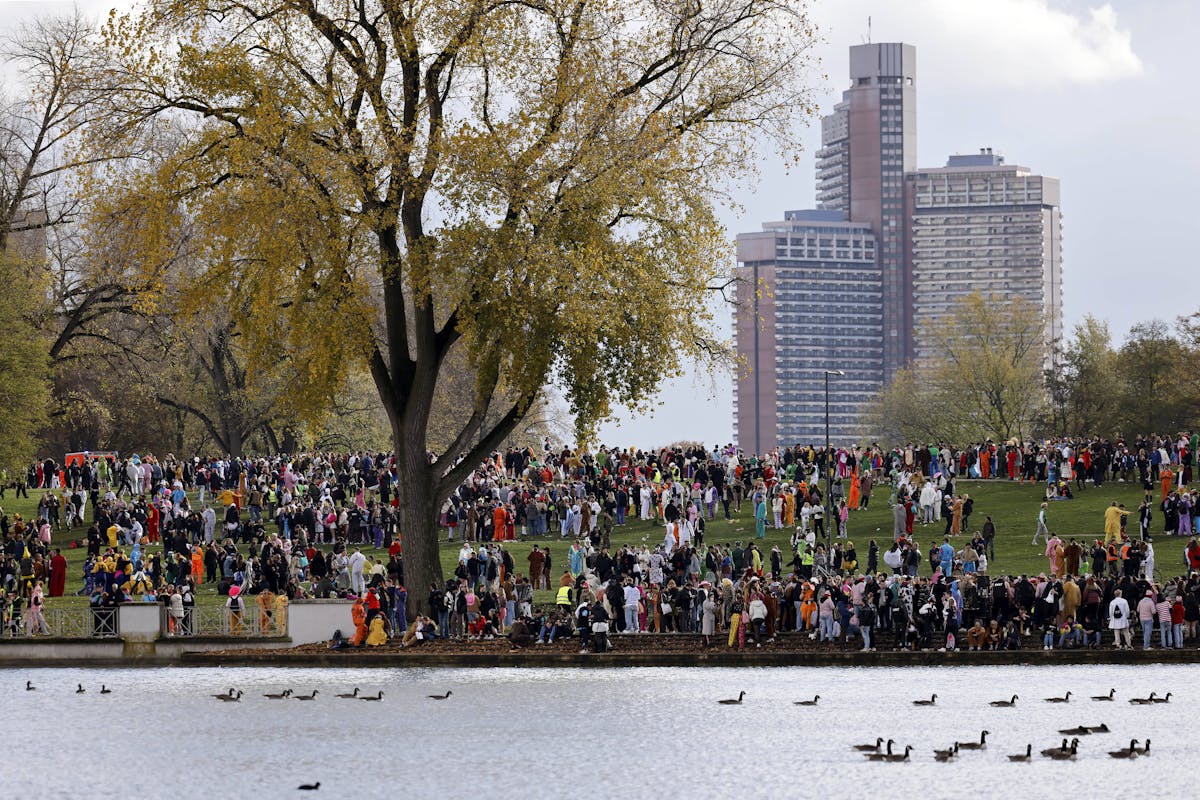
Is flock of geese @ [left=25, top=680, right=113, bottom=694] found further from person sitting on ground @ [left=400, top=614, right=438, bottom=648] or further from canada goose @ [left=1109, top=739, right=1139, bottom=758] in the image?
canada goose @ [left=1109, top=739, right=1139, bottom=758]

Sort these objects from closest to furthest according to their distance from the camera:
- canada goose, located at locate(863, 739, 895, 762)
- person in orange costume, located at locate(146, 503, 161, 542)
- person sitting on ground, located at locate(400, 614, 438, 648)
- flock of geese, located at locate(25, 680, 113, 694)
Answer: canada goose, located at locate(863, 739, 895, 762) < flock of geese, located at locate(25, 680, 113, 694) < person sitting on ground, located at locate(400, 614, 438, 648) < person in orange costume, located at locate(146, 503, 161, 542)

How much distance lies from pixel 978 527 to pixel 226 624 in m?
23.9

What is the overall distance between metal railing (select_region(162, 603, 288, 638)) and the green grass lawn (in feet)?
16.7

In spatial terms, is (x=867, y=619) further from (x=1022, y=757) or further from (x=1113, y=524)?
(x=1022, y=757)

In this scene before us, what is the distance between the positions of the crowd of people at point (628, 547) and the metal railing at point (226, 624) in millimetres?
117

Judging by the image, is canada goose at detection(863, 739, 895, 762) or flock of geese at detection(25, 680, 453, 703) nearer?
canada goose at detection(863, 739, 895, 762)

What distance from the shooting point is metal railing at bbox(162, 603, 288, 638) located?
41531mm

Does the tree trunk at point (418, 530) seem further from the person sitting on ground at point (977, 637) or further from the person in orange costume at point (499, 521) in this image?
the person sitting on ground at point (977, 637)

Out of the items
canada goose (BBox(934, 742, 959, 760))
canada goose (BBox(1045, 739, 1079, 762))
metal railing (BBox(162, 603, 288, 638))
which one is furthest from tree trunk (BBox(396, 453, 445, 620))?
canada goose (BBox(1045, 739, 1079, 762))

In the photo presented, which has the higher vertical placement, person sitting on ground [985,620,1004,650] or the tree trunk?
the tree trunk

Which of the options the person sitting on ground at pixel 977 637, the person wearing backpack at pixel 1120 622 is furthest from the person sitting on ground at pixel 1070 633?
the person sitting on ground at pixel 977 637

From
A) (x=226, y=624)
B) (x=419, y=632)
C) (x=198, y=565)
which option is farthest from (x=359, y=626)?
(x=198, y=565)

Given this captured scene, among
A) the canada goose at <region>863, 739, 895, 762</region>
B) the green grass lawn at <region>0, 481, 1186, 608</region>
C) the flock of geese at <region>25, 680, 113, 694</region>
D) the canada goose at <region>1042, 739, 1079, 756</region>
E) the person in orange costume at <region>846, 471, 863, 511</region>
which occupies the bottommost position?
the flock of geese at <region>25, 680, 113, 694</region>

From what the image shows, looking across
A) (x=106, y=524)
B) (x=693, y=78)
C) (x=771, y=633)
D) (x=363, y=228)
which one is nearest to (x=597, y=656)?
(x=771, y=633)
